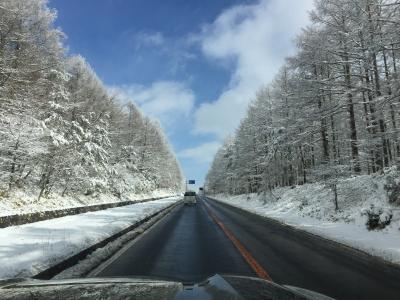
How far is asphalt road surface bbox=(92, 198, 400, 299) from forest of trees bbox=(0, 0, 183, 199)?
1177cm

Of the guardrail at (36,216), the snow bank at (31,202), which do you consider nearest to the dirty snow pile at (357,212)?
the guardrail at (36,216)

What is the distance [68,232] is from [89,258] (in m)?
5.03

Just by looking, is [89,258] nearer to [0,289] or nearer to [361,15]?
[0,289]

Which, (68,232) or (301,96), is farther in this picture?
(301,96)

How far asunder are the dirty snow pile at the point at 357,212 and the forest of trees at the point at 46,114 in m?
15.7

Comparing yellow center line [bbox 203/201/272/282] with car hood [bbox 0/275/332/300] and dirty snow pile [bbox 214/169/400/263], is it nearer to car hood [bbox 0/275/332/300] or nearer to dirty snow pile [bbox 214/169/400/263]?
dirty snow pile [bbox 214/169/400/263]

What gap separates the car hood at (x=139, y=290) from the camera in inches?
118

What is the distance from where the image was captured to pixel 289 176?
59.8 m

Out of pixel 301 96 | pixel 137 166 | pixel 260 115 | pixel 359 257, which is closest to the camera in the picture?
pixel 359 257

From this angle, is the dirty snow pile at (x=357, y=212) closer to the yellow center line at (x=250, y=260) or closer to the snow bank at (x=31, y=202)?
the yellow center line at (x=250, y=260)

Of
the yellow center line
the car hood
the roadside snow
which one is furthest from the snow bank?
the car hood

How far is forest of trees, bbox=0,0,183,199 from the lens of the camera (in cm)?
2348

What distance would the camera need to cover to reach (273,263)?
35.4ft

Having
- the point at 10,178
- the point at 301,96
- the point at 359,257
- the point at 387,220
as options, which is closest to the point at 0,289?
the point at 359,257
